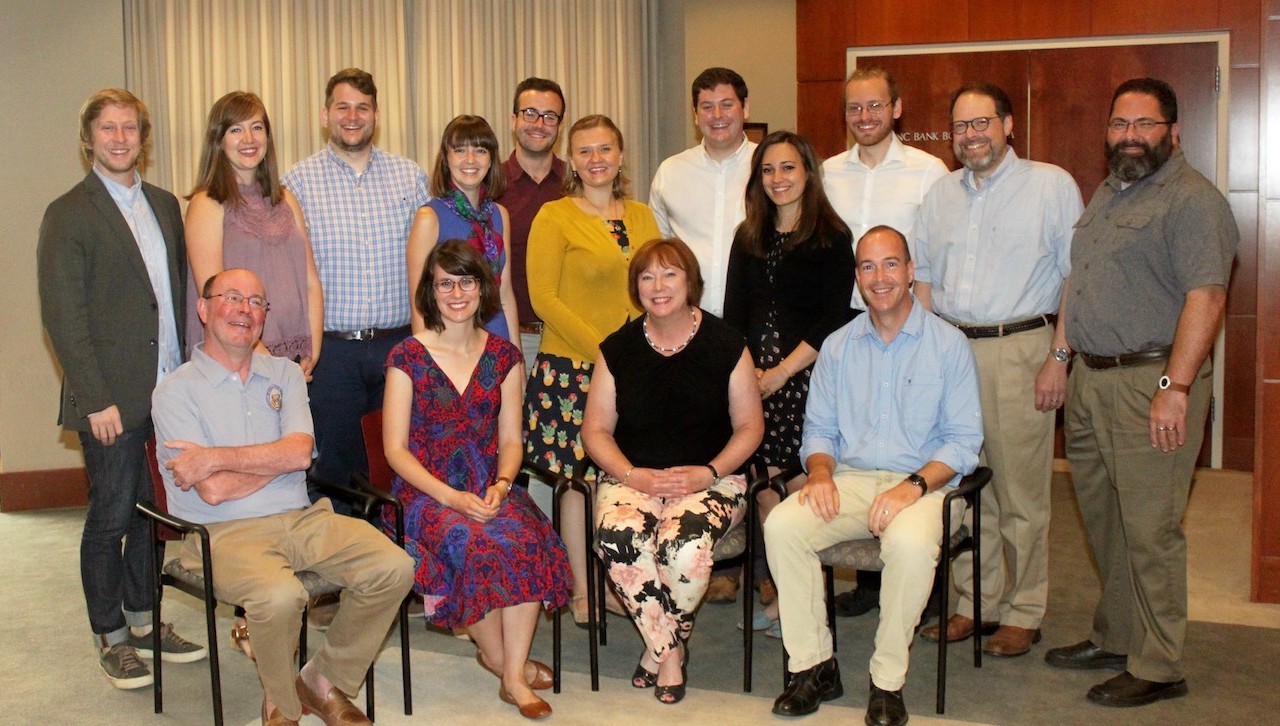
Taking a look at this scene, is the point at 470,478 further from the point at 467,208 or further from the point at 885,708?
the point at 885,708

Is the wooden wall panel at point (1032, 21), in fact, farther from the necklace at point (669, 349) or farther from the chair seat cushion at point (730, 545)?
the chair seat cushion at point (730, 545)

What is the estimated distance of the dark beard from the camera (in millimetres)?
3506

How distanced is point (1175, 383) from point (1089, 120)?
12.6 feet

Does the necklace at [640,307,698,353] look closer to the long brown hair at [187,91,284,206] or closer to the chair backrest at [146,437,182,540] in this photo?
the long brown hair at [187,91,284,206]

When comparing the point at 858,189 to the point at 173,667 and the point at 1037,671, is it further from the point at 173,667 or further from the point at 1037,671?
the point at 173,667

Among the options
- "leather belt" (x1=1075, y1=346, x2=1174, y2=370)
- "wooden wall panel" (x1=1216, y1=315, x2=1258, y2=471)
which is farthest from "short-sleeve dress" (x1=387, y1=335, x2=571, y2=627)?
"wooden wall panel" (x1=1216, y1=315, x2=1258, y2=471)

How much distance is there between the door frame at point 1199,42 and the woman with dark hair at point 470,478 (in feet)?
13.6

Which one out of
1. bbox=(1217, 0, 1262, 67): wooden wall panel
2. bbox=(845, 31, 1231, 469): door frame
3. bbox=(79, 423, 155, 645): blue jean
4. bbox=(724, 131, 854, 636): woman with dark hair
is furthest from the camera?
bbox=(845, 31, 1231, 469): door frame

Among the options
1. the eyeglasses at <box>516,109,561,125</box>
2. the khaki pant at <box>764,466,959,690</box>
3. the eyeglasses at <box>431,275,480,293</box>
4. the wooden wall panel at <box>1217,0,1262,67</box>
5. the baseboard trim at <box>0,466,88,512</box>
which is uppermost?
the wooden wall panel at <box>1217,0,1262,67</box>

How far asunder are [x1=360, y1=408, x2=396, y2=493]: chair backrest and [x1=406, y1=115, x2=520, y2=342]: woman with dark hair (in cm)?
39

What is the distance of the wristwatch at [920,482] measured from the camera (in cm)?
349

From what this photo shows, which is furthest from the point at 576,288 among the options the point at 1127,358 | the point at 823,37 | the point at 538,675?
the point at 823,37

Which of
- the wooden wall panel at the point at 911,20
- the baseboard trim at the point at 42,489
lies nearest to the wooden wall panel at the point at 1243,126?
the wooden wall panel at the point at 911,20

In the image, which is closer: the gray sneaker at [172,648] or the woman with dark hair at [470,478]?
the woman with dark hair at [470,478]
